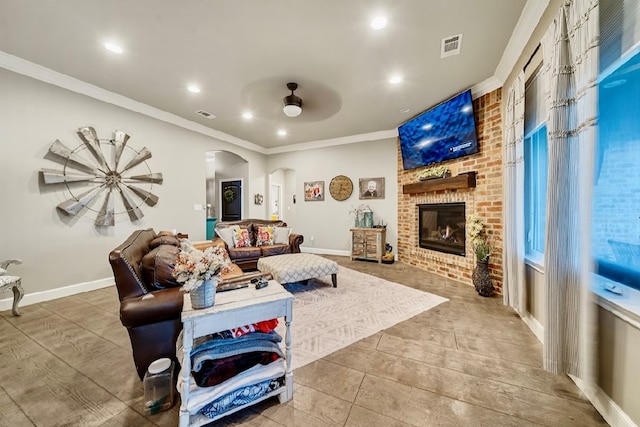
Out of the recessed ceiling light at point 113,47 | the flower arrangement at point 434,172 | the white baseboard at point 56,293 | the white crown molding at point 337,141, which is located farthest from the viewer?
the white crown molding at point 337,141

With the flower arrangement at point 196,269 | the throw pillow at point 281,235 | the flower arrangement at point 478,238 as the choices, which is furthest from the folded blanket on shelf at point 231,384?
the throw pillow at point 281,235

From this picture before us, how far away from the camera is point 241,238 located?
4371 mm

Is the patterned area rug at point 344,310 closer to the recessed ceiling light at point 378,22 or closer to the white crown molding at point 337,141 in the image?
the recessed ceiling light at point 378,22

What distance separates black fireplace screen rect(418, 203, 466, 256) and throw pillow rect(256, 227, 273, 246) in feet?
9.55

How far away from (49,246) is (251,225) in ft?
8.85

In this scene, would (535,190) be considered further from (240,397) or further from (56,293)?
(56,293)

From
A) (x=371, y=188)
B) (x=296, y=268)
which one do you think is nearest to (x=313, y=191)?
(x=371, y=188)

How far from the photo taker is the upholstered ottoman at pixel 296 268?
3127 mm

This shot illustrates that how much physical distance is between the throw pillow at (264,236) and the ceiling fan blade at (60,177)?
256cm

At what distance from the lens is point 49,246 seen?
3137 mm

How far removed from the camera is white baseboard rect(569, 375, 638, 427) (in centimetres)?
120

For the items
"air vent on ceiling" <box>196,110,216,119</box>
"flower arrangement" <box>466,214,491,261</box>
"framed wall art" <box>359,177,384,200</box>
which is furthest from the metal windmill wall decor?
"flower arrangement" <box>466,214,491,261</box>

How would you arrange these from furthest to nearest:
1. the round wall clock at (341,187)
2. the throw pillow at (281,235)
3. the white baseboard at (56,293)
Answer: the round wall clock at (341,187) < the throw pillow at (281,235) < the white baseboard at (56,293)

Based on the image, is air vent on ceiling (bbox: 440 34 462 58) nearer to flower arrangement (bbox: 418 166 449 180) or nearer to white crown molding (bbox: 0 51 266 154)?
flower arrangement (bbox: 418 166 449 180)
